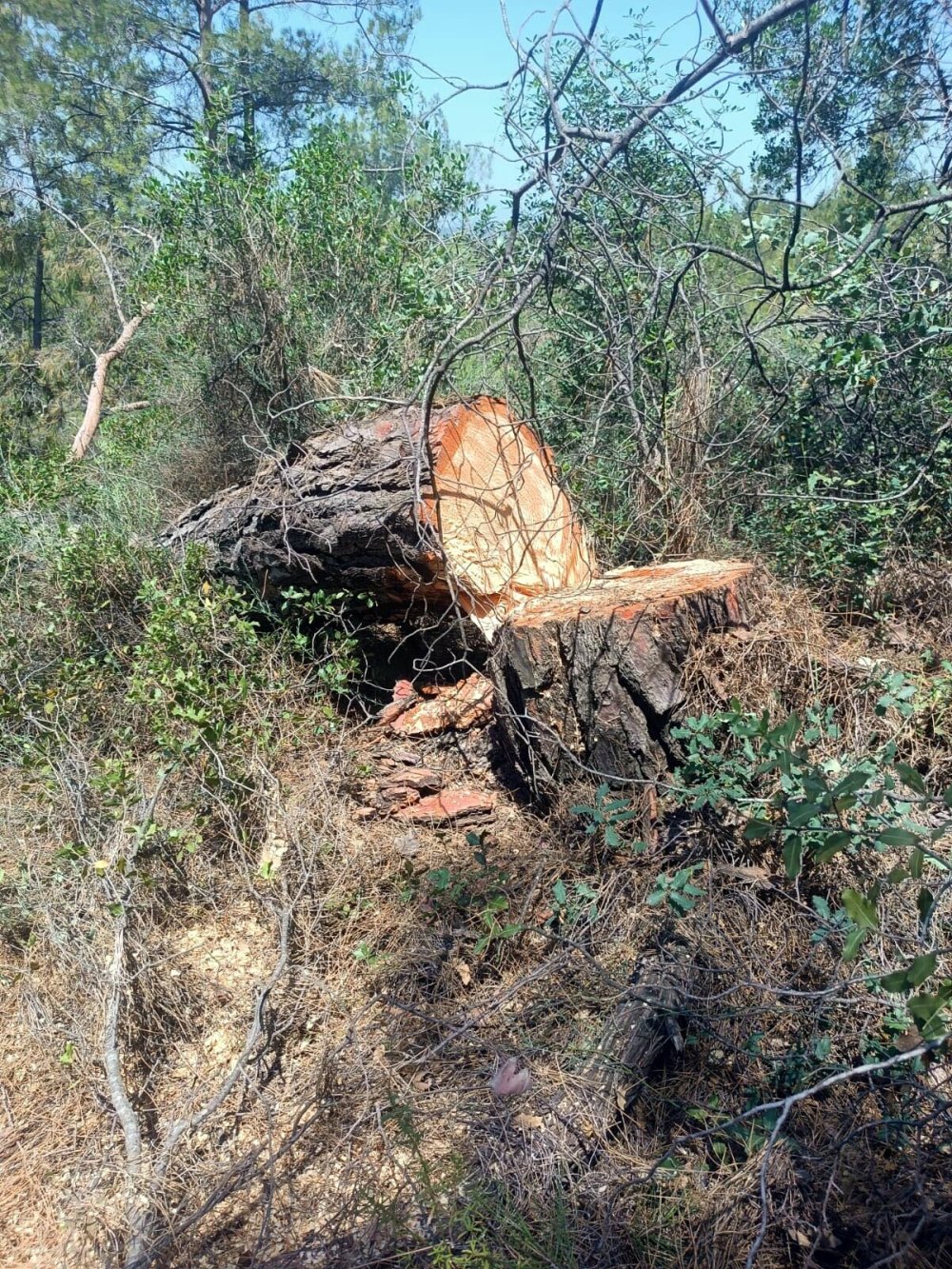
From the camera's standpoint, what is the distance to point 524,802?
127 inches

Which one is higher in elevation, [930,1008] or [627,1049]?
[930,1008]

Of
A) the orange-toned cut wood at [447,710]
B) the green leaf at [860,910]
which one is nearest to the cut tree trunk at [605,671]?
the orange-toned cut wood at [447,710]

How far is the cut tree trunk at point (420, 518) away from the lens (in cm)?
339

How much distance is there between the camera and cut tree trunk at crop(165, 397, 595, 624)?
339cm

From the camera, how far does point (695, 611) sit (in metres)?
2.85

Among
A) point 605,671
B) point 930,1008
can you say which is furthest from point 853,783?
point 605,671

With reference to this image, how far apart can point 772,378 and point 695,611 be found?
194 centimetres

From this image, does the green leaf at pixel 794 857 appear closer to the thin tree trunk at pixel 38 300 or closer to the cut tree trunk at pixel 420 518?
the cut tree trunk at pixel 420 518

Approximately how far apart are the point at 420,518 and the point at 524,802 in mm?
1095

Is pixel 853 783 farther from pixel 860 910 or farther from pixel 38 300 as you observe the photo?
pixel 38 300

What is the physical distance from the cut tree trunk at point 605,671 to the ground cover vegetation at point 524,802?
141 millimetres

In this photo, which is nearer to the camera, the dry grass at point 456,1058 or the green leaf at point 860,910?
the green leaf at point 860,910

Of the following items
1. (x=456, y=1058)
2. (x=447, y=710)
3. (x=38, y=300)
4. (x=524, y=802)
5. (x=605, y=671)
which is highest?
(x=38, y=300)

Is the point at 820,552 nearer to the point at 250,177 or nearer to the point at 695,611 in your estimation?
the point at 695,611
